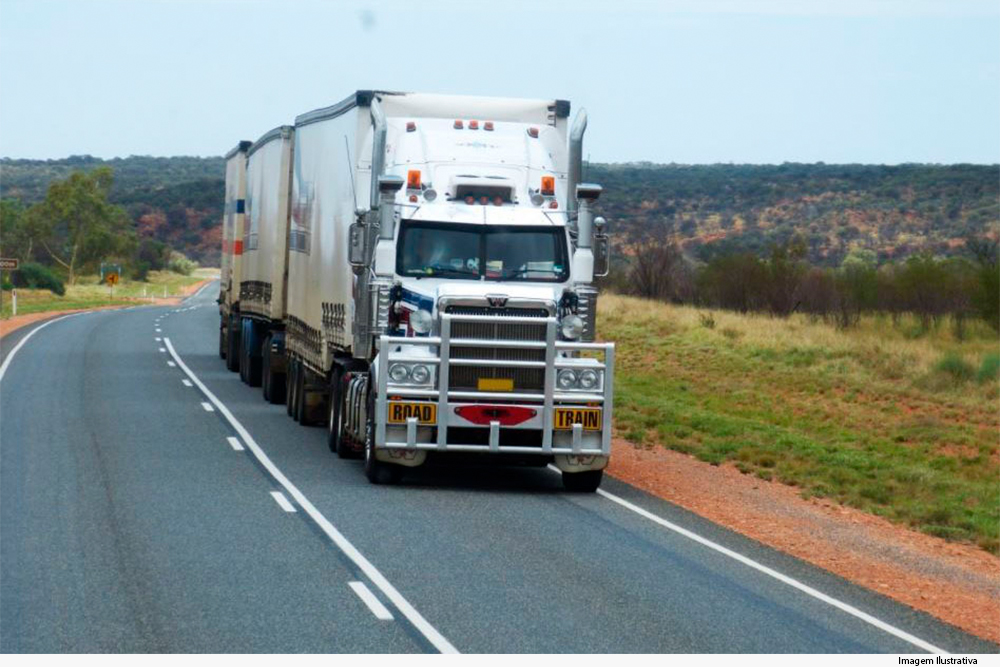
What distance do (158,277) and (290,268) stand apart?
Answer: 111m

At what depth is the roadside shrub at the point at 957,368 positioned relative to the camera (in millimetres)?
36750

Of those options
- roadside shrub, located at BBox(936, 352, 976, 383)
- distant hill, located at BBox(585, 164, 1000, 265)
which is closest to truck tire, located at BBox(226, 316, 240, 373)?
roadside shrub, located at BBox(936, 352, 976, 383)

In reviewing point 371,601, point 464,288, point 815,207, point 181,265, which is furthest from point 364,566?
point 181,265

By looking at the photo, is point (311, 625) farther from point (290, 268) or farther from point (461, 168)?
point (290, 268)

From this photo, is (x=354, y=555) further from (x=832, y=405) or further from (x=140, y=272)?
(x=140, y=272)

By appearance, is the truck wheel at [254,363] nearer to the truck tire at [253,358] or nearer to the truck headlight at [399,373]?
the truck tire at [253,358]

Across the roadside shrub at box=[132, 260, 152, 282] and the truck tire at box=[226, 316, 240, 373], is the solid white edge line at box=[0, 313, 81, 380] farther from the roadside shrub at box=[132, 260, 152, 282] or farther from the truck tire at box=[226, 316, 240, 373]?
the roadside shrub at box=[132, 260, 152, 282]

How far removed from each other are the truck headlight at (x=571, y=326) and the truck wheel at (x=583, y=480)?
1.47 metres

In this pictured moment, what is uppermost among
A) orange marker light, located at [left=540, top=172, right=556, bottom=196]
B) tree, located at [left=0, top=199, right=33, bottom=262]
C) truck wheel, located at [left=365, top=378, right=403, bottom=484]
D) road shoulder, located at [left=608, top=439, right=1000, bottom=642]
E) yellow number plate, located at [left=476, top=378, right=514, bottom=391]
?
orange marker light, located at [left=540, top=172, right=556, bottom=196]

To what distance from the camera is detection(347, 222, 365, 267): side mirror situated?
1727 cm

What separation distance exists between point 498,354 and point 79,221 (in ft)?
364

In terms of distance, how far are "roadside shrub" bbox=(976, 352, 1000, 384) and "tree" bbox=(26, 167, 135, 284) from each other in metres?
92.3

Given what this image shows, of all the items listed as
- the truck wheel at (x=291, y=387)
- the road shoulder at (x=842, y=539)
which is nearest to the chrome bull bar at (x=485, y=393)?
the road shoulder at (x=842, y=539)

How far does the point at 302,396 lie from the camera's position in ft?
76.0
